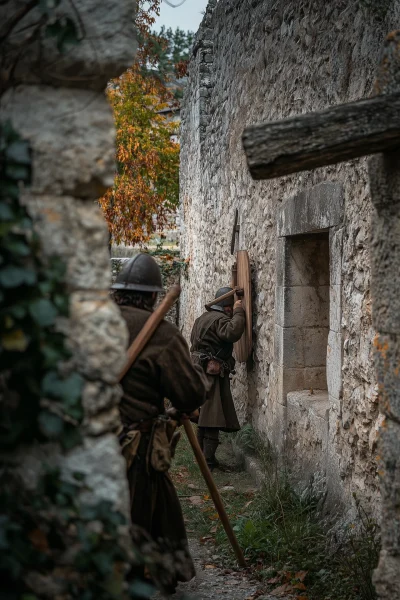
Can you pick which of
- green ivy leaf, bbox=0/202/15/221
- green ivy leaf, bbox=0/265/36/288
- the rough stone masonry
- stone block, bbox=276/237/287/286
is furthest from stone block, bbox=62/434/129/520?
stone block, bbox=276/237/287/286

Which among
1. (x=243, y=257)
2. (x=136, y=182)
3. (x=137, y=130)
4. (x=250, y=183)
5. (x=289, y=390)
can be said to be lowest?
(x=289, y=390)

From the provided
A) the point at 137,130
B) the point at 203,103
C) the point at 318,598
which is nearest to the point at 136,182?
the point at 137,130

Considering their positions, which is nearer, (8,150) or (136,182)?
(8,150)

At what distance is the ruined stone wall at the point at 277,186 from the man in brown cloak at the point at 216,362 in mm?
276

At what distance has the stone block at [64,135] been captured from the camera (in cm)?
192

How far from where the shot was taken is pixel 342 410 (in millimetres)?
4809

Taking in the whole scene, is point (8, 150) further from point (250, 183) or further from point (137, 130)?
point (137, 130)

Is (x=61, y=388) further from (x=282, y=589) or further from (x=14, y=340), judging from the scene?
(x=282, y=589)

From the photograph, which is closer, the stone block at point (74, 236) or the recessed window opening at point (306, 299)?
the stone block at point (74, 236)

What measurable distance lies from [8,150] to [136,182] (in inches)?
537

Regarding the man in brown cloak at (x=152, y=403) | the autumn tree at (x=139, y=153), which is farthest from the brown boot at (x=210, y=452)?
the autumn tree at (x=139, y=153)

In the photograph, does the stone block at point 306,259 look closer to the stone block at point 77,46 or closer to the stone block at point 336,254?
the stone block at point 336,254

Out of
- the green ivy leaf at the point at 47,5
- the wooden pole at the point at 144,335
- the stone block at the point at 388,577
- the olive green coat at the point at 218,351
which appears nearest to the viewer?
the green ivy leaf at the point at 47,5

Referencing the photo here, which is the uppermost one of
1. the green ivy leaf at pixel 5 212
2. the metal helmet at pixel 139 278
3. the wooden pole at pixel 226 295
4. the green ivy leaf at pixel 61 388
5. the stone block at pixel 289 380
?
the green ivy leaf at pixel 5 212
